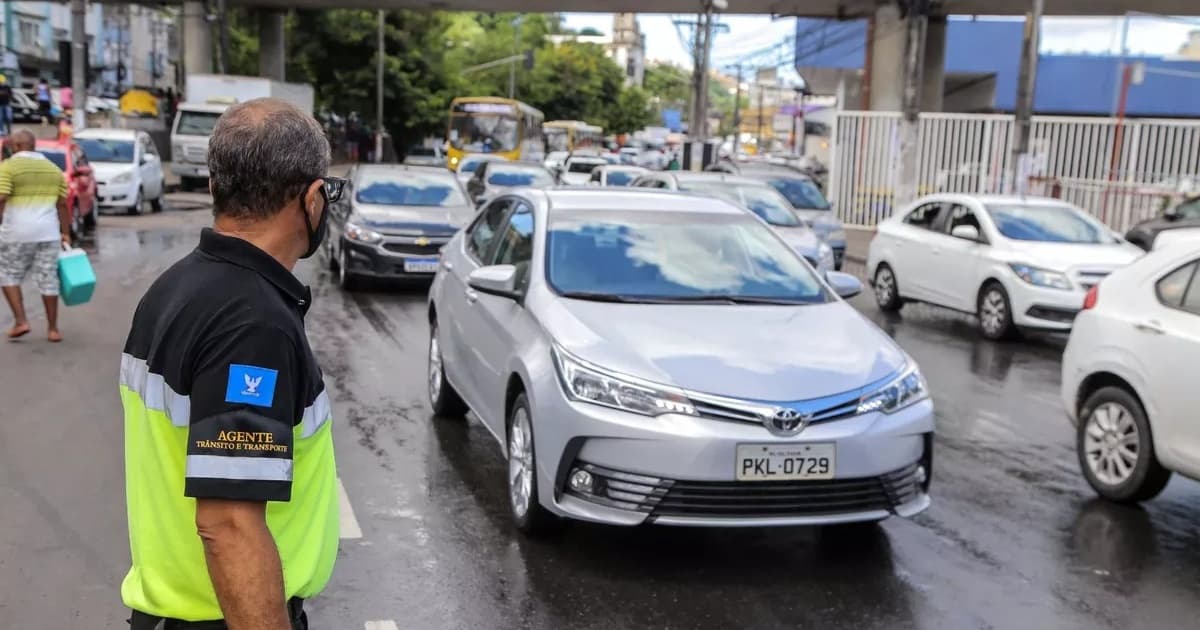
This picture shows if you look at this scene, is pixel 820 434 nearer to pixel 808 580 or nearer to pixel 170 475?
pixel 808 580

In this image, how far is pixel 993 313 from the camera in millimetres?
12477

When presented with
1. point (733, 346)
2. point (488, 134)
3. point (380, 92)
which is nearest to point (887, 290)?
point (733, 346)

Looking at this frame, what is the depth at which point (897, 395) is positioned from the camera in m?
5.23

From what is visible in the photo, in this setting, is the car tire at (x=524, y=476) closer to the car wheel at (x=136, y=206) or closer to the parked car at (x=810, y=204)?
the parked car at (x=810, y=204)

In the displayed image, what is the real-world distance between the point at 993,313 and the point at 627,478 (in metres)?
8.64

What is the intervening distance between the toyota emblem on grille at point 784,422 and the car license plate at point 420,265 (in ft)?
31.9

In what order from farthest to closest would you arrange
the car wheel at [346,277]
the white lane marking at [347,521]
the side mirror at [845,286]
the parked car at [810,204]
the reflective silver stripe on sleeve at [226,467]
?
the parked car at [810,204]
the car wheel at [346,277]
the side mirror at [845,286]
the white lane marking at [347,521]
the reflective silver stripe on sleeve at [226,467]

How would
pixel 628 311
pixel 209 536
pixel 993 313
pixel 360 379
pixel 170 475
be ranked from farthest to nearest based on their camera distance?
pixel 993 313 < pixel 360 379 < pixel 628 311 < pixel 170 475 < pixel 209 536

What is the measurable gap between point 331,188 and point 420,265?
1192 cm

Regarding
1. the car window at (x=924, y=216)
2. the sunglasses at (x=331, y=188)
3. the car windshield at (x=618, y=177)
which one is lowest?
the car windshield at (x=618, y=177)

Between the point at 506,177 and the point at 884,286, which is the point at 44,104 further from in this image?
the point at 884,286

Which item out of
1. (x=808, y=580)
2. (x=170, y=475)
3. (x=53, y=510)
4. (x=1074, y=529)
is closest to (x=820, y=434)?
(x=808, y=580)

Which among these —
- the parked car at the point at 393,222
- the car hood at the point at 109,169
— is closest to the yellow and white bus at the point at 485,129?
the car hood at the point at 109,169

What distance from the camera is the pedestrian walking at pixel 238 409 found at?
6.64 feet
